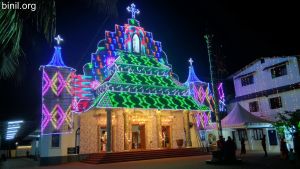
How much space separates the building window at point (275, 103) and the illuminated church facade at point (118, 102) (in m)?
8.31

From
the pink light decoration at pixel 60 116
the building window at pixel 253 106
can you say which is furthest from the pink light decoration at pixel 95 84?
the building window at pixel 253 106

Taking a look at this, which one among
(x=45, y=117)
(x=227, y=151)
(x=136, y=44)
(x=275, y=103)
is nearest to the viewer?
(x=227, y=151)

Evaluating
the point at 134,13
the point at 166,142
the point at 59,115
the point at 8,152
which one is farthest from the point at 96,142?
the point at 8,152

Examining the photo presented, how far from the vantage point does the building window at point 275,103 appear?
30.8m

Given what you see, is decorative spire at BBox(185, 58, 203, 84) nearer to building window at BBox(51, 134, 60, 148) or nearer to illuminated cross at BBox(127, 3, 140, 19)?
illuminated cross at BBox(127, 3, 140, 19)

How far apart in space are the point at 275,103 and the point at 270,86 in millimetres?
2169

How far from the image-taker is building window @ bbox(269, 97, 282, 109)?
101 ft

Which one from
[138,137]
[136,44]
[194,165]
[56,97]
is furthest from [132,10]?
[194,165]

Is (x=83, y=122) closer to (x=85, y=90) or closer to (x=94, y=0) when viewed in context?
(x=85, y=90)

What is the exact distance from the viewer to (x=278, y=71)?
103 feet

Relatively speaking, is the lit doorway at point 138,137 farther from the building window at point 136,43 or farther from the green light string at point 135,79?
the building window at point 136,43

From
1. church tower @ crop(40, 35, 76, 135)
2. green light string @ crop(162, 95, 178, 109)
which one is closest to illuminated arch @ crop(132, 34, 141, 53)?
green light string @ crop(162, 95, 178, 109)

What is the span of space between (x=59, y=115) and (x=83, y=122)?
2.50 meters

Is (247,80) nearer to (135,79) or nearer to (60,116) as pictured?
(135,79)
